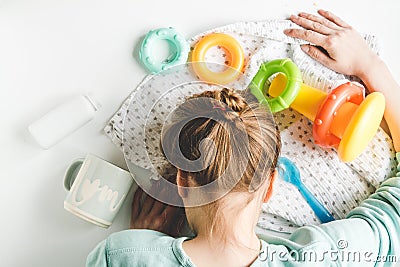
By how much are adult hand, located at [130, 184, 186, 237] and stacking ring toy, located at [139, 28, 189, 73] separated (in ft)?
0.76

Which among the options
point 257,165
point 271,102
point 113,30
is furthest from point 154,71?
point 257,165

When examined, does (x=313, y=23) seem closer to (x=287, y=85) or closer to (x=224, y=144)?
(x=287, y=85)

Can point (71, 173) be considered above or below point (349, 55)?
below

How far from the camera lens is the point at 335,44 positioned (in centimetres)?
108

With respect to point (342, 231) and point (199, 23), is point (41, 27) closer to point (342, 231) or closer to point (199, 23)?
point (199, 23)

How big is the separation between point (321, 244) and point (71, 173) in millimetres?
442

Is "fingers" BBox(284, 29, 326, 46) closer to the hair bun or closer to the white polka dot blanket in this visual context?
the white polka dot blanket

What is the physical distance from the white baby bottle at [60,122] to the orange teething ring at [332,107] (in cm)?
41

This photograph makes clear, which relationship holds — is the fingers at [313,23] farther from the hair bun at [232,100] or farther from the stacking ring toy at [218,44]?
the hair bun at [232,100]

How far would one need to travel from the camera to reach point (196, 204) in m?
0.89

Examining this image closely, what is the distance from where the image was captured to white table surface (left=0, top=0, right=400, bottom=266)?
1.05 meters

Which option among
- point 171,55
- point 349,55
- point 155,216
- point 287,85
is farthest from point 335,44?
point 155,216

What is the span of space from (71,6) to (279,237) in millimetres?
576

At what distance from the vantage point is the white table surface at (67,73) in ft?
3.45
